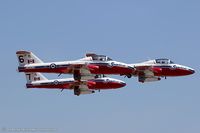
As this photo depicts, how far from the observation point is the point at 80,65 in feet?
636

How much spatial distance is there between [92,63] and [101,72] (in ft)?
9.68

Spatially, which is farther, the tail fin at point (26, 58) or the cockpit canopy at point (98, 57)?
the tail fin at point (26, 58)

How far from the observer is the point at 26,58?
197750mm

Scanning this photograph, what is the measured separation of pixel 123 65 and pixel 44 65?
19132 millimetres

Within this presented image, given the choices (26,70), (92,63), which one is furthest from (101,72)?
(26,70)

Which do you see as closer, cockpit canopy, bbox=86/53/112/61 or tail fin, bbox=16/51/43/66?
cockpit canopy, bbox=86/53/112/61

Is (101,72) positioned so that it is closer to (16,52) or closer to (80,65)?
(80,65)

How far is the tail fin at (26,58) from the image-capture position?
644ft

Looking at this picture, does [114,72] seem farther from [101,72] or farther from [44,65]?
[44,65]

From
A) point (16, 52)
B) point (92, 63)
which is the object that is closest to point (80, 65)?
point (92, 63)

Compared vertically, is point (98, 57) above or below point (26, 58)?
above

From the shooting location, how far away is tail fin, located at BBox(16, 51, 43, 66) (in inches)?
7726

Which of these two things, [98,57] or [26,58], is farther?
[26,58]

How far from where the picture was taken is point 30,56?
198625 millimetres
